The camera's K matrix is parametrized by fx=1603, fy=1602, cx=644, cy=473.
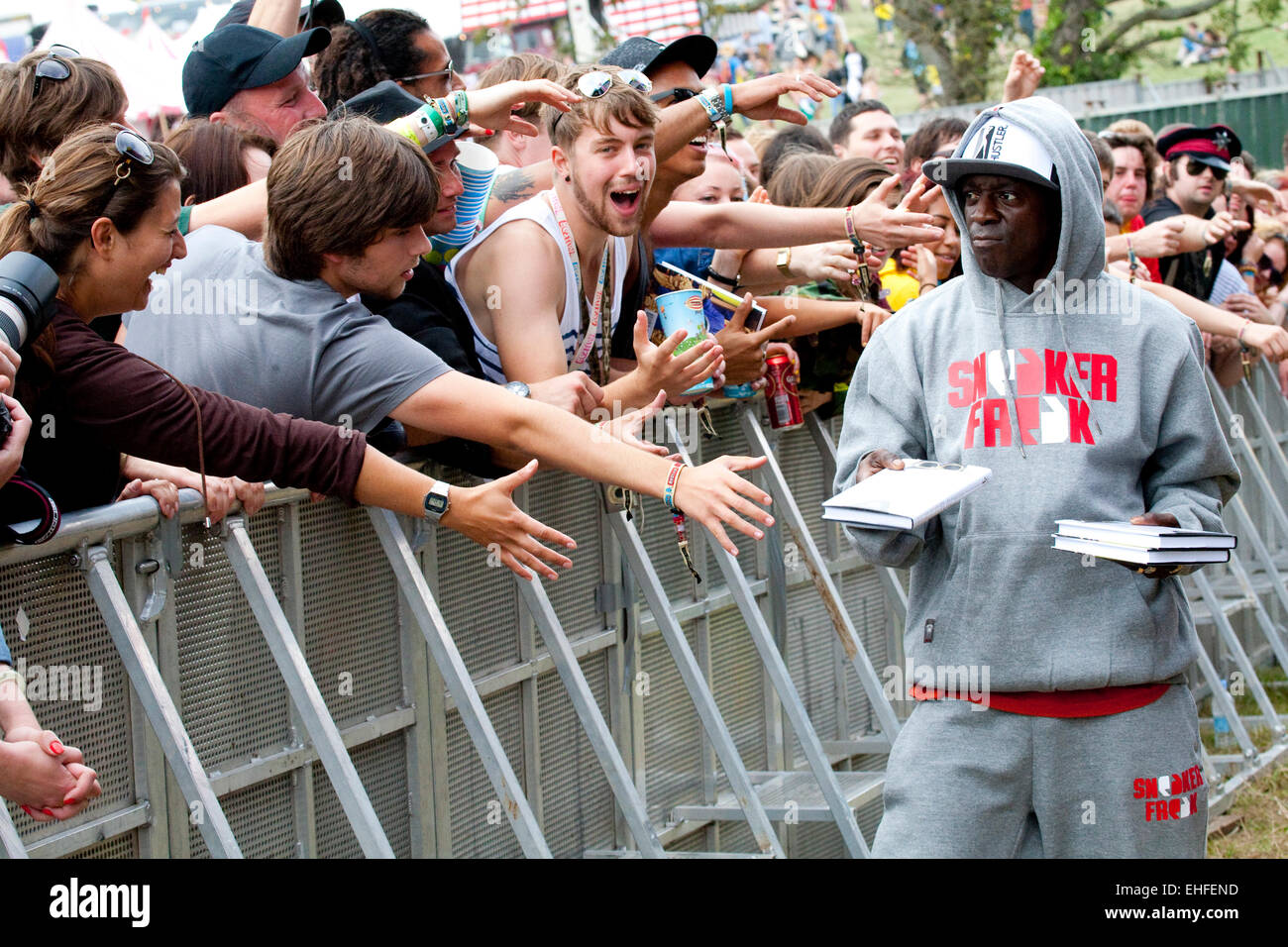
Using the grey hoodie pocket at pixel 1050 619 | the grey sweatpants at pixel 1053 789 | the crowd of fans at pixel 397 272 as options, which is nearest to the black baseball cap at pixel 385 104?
the crowd of fans at pixel 397 272

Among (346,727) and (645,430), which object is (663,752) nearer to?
(645,430)

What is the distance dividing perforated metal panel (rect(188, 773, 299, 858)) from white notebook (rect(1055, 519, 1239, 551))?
1816mm

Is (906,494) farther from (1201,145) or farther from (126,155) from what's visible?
(1201,145)

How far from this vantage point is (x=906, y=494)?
3.14 m

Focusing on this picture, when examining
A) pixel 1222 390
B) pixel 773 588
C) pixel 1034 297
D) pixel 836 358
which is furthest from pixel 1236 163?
pixel 1034 297

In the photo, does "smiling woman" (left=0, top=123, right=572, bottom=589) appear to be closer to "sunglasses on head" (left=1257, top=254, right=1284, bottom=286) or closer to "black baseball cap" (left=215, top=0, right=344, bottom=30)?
"black baseball cap" (left=215, top=0, right=344, bottom=30)

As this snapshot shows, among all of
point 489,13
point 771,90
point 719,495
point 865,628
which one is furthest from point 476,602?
point 489,13

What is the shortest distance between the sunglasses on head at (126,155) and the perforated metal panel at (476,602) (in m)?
1.27

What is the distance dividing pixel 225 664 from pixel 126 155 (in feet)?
3.57

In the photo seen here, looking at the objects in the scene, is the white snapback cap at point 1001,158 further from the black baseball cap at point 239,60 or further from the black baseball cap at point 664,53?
the black baseball cap at point 239,60

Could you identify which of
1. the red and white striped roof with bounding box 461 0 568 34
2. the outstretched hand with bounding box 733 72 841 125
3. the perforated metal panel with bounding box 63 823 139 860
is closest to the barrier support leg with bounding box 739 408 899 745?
the outstretched hand with bounding box 733 72 841 125

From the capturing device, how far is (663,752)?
499 centimetres

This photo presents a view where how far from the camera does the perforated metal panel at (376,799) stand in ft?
A: 12.3
